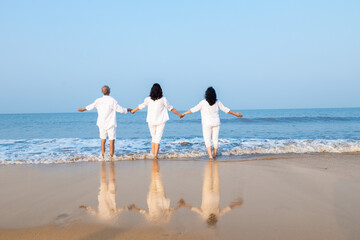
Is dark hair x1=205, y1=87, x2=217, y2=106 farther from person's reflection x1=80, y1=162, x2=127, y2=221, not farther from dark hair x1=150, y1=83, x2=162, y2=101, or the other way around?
person's reflection x1=80, y1=162, x2=127, y2=221

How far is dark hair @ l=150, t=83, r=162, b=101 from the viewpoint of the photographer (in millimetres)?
7500

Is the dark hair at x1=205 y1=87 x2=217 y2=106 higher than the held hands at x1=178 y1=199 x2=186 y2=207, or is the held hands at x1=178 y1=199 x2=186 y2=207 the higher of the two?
the dark hair at x1=205 y1=87 x2=217 y2=106

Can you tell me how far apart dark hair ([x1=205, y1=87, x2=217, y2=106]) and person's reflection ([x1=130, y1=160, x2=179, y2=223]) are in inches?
127

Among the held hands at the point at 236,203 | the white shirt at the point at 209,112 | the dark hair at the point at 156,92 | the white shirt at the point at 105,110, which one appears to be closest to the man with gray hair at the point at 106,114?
the white shirt at the point at 105,110

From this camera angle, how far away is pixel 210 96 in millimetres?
7309

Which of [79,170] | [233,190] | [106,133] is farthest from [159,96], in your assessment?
[233,190]

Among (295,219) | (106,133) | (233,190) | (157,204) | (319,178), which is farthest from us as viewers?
(106,133)

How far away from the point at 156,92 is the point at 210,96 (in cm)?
143

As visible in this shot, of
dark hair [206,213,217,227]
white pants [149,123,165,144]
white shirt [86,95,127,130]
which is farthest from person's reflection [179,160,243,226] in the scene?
white shirt [86,95,127,130]

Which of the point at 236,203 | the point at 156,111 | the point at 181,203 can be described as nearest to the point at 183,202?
the point at 181,203

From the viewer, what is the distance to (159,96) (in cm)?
757

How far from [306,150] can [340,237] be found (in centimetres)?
638

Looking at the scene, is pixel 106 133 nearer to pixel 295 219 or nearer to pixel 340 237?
pixel 295 219

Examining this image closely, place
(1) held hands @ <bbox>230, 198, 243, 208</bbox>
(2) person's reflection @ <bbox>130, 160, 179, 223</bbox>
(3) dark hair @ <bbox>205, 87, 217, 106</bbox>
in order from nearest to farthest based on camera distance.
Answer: (2) person's reflection @ <bbox>130, 160, 179, 223</bbox>, (1) held hands @ <bbox>230, 198, 243, 208</bbox>, (3) dark hair @ <bbox>205, 87, 217, 106</bbox>
